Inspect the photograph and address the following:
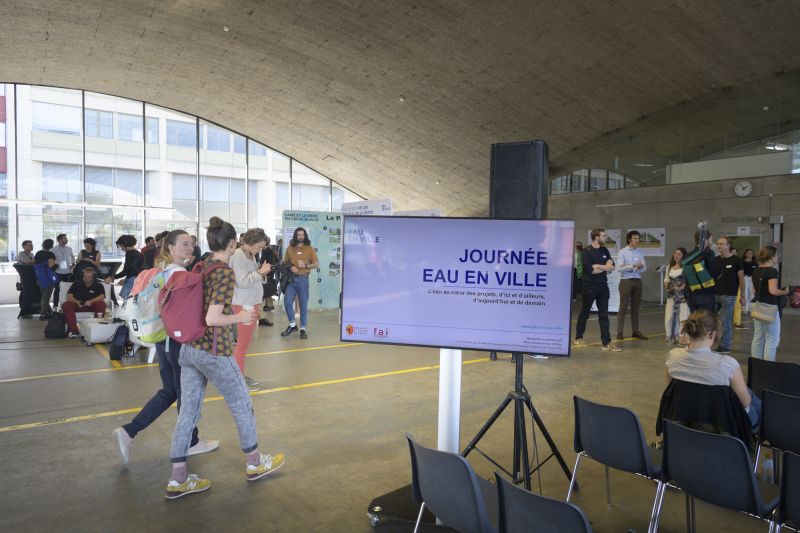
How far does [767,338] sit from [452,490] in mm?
5497

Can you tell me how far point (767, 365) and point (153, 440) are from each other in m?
4.55

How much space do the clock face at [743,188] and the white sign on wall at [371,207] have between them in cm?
985

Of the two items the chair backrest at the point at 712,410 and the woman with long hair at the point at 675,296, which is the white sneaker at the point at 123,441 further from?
the woman with long hair at the point at 675,296

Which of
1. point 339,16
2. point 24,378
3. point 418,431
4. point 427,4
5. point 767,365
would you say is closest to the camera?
point 767,365

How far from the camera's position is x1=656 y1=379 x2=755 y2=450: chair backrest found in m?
3.04

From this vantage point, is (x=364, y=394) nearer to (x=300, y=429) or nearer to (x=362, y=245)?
(x=300, y=429)

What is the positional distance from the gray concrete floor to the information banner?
4490 mm

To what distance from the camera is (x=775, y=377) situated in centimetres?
383

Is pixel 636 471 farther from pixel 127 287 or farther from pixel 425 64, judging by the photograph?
pixel 425 64

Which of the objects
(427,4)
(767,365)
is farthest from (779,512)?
(427,4)

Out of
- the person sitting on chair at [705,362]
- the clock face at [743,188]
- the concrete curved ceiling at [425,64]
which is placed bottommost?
the person sitting on chair at [705,362]

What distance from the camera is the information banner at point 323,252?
1162cm

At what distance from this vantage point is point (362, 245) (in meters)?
2.82

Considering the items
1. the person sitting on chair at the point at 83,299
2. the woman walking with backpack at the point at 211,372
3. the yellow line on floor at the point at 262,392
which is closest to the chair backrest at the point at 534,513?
the woman walking with backpack at the point at 211,372
